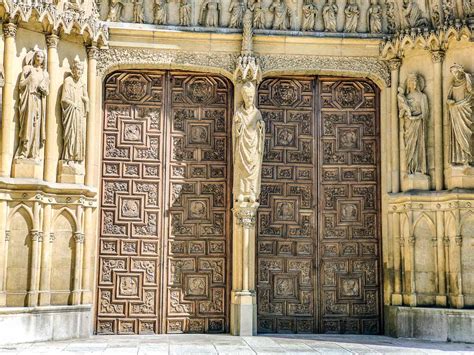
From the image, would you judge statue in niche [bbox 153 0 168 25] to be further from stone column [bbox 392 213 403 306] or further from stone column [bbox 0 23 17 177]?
stone column [bbox 392 213 403 306]

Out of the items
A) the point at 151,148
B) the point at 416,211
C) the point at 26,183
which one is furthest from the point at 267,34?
the point at 26,183

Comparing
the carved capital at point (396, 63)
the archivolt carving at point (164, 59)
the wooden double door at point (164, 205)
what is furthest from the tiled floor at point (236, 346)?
the carved capital at point (396, 63)

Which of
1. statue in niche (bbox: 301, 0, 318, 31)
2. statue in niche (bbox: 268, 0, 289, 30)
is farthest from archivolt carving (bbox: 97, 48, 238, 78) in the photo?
statue in niche (bbox: 301, 0, 318, 31)

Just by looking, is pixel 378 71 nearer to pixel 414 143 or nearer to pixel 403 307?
pixel 414 143

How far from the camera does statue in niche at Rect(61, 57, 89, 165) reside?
1305 cm

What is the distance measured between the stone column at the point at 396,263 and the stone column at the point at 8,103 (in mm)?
7301

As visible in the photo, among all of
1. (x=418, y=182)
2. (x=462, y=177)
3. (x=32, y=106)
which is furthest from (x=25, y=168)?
(x=462, y=177)

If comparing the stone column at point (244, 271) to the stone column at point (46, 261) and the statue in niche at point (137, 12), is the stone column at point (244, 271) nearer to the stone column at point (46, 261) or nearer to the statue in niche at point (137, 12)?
the stone column at point (46, 261)

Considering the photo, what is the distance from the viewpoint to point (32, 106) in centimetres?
1256

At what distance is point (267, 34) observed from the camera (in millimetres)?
14141

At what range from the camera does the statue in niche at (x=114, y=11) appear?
13.9 meters

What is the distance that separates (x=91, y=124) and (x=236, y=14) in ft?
12.0

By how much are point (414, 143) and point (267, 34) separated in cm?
361

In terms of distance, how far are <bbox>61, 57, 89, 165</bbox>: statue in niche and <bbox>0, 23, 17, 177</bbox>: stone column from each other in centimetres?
95
